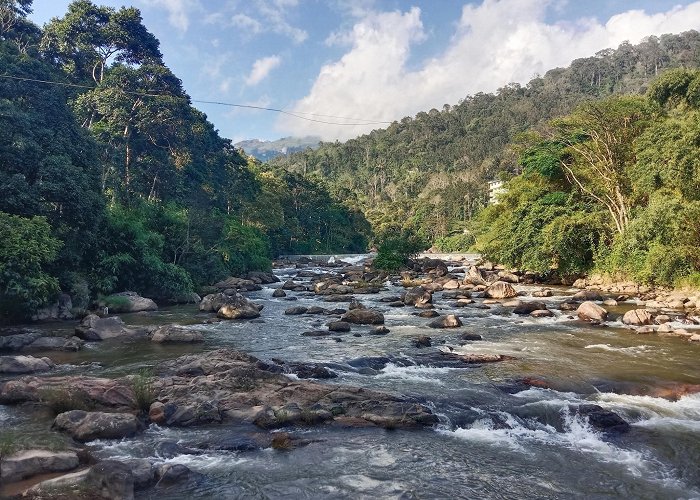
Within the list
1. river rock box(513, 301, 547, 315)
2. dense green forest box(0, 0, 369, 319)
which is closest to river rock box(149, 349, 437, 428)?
dense green forest box(0, 0, 369, 319)

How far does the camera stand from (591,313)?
67.1 feet

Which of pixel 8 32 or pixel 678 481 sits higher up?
pixel 8 32

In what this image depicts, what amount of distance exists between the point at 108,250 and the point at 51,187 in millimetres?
5422

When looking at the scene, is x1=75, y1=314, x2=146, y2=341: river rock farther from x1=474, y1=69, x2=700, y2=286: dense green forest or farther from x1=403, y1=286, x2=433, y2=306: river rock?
x1=474, y1=69, x2=700, y2=286: dense green forest

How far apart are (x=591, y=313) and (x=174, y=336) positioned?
16.4 m

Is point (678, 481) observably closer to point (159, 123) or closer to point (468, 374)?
point (468, 374)

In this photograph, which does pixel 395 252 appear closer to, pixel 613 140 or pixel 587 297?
pixel 613 140

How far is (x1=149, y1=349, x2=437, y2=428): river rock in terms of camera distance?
30.9 feet

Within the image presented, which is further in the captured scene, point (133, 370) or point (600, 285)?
point (600, 285)

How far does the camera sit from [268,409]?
378 inches

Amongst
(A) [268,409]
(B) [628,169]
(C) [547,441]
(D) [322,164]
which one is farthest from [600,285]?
(D) [322,164]

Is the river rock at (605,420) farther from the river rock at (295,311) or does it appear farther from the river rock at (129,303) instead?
the river rock at (129,303)

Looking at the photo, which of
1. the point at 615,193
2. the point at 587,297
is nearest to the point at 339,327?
the point at 587,297

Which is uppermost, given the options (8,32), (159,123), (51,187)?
(8,32)
